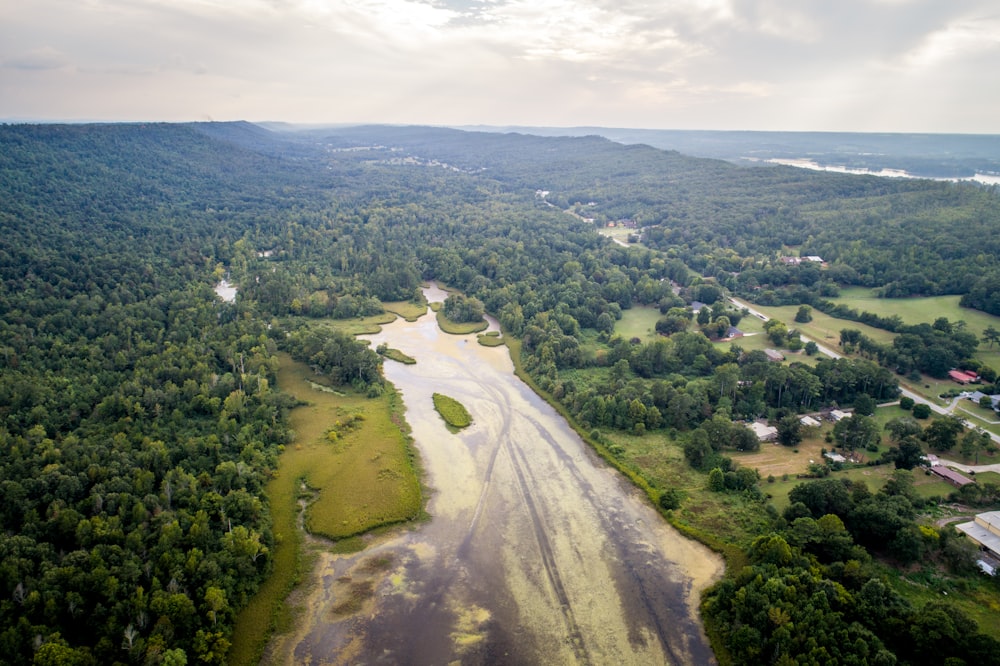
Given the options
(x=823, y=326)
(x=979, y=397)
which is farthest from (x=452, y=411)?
(x=823, y=326)

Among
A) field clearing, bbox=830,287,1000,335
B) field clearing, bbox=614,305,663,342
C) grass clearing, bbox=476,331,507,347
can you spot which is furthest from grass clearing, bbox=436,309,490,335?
field clearing, bbox=830,287,1000,335

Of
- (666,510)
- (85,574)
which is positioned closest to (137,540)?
(85,574)

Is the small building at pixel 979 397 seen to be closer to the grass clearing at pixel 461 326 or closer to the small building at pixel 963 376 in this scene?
the small building at pixel 963 376

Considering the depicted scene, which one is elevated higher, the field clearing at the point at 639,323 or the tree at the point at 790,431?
the tree at the point at 790,431

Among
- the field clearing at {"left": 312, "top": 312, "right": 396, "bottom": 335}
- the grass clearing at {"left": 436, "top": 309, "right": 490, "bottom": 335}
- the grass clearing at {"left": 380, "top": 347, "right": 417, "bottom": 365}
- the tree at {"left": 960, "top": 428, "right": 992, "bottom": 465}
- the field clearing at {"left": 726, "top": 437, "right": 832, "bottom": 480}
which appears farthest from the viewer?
the grass clearing at {"left": 436, "top": 309, "right": 490, "bottom": 335}

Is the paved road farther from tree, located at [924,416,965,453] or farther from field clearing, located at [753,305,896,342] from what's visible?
tree, located at [924,416,965,453]

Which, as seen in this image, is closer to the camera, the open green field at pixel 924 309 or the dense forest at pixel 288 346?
the dense forest at pixel 288 346

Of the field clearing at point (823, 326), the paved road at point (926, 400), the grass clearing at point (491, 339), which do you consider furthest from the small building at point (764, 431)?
the grass clearing at point (491, 339)

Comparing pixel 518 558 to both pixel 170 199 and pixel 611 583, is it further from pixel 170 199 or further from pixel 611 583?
pixel 170 199
